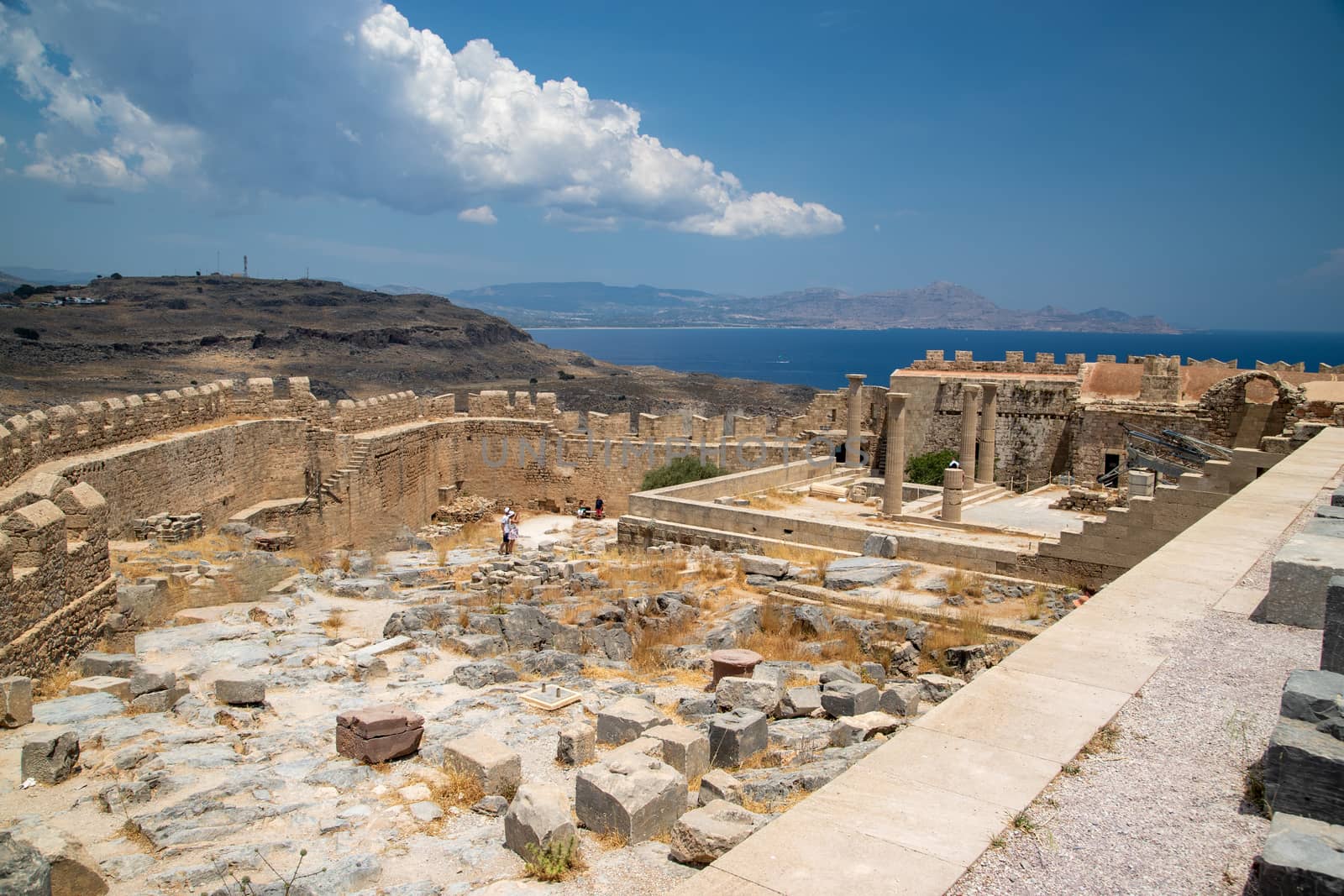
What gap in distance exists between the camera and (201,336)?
227ft

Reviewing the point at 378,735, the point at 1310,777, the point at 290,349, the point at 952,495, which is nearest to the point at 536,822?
the point at 378,735

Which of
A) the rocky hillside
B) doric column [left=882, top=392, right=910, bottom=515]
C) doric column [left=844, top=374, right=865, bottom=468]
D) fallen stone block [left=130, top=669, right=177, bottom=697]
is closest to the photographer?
fallen stone block [left=130, top=669, right=177, bottom=697]

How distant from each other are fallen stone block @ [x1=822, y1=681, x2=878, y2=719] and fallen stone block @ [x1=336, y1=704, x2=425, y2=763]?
3161 mm

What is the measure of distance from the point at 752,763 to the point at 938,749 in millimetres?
2202

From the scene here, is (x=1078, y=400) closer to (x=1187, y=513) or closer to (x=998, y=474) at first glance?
(x=998, y=474)

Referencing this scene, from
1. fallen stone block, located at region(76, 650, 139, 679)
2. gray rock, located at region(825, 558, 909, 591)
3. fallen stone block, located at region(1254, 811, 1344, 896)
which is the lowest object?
gray rock, located at region(825, 558, 909, 591)

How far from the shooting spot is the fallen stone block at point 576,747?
691 cm

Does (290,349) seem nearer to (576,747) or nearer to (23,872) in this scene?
(576,747)

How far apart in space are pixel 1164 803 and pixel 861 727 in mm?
2910

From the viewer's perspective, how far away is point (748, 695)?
26.6ft

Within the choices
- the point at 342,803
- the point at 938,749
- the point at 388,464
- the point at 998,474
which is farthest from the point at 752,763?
the point at 998,474

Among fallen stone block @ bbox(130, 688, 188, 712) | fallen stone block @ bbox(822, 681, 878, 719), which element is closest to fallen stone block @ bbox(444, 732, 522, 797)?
fallen stone block @ bbox(822, 681, 878, 719)

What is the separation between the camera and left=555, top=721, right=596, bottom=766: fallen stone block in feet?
22.7

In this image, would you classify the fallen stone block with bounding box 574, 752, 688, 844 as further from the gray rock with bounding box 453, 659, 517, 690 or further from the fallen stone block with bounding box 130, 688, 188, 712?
the fallen stone block with bounding box 130, 688, 188, 712
